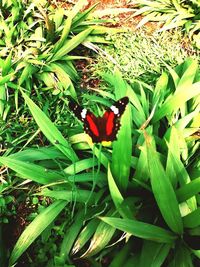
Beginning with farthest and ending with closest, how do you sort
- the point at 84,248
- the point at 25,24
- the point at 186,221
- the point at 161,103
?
the point at 25,24 → the point at 161,103 → the point at 84,248 → the point at 186,221

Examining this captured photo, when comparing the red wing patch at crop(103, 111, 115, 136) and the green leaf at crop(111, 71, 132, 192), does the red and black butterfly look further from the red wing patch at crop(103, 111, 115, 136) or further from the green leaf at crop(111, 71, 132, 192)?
the green leaf at crop(111, 71, 132, 192)

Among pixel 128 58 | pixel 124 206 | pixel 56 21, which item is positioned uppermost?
pixel 56 21

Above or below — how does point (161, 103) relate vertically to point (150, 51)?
below

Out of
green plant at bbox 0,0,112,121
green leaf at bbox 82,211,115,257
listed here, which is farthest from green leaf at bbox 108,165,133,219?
green plant at bbox 0,0,112,121

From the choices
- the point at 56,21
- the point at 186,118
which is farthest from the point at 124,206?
the point at 56,21

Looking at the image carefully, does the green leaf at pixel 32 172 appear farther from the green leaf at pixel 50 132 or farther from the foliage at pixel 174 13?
the foliage at pixel 174 13

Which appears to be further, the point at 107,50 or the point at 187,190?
the point at 107,50

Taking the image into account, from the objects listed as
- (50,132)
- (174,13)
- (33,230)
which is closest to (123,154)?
(50,132)

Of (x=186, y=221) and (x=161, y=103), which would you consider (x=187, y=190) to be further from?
(x=161, y=103)

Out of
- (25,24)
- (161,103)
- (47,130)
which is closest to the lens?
(47,130)
